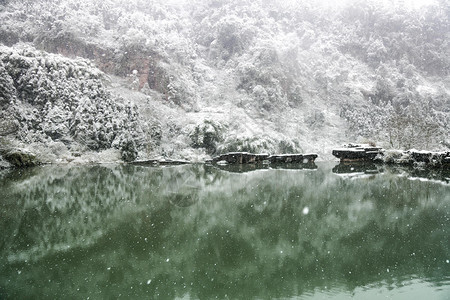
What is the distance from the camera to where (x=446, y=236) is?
7.74 metres

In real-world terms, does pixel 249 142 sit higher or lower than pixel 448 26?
lower

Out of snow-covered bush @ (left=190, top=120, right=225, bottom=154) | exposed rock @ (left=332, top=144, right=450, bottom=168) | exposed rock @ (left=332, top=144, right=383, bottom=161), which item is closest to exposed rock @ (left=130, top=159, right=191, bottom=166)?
snow-covered bush @ (left=190, top=120, right=225, bottom=154)

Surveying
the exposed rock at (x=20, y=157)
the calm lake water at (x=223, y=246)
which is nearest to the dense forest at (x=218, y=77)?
the exposed rock at (x=20, y=157)

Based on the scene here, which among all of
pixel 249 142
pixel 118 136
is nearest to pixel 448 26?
pixel 249 142

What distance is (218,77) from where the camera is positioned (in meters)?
57.3

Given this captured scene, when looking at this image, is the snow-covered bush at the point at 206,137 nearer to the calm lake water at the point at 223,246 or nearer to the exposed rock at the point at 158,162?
the exposed rock at the point at 158,162

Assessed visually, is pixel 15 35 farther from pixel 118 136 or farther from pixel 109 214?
pixel 109 214

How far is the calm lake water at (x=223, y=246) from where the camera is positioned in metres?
5.14

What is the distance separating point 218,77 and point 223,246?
5301cm

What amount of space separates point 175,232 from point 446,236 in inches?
292

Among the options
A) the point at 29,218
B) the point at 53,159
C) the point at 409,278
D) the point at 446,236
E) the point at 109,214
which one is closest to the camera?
the point at 409,278

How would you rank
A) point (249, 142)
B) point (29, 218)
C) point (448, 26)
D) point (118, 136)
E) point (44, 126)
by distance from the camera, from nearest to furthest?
1. point (29, 218)
2. point (44, 126)
3. point (118, 136)
4. point (249, 142)
5. point (448, 26)

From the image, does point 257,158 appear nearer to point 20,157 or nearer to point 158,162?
point 158,162

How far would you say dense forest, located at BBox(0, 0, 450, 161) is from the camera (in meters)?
32.7
